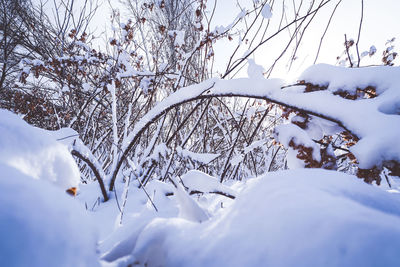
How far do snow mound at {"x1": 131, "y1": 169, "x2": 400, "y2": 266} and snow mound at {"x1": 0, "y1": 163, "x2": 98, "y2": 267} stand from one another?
135 mm

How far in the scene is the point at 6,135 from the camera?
41 cm

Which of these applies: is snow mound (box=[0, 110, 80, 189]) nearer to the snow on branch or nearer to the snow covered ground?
the snow covered ground

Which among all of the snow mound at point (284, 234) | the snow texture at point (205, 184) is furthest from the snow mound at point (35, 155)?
the snow texture at point (205, 184)

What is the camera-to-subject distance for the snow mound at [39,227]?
0.78ft

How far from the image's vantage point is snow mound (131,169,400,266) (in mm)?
282

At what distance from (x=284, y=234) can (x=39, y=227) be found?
0.35 meters

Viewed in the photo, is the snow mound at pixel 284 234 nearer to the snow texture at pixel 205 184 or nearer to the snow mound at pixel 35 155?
the snow mound at pixel 35 155

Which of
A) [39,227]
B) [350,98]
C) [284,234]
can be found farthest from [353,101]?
[39,227]

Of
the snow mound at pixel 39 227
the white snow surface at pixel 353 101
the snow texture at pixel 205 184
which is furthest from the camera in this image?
the snow texture at pixel 205 184

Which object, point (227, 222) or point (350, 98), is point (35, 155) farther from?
point (350, 98)

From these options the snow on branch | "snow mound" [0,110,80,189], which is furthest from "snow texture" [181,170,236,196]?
"snow mound" [0,110,80,189]

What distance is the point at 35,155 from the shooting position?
0.42 metres

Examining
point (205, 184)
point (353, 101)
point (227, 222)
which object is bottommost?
point (205, 184)

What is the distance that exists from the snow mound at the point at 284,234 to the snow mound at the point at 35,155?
223 millimetres
